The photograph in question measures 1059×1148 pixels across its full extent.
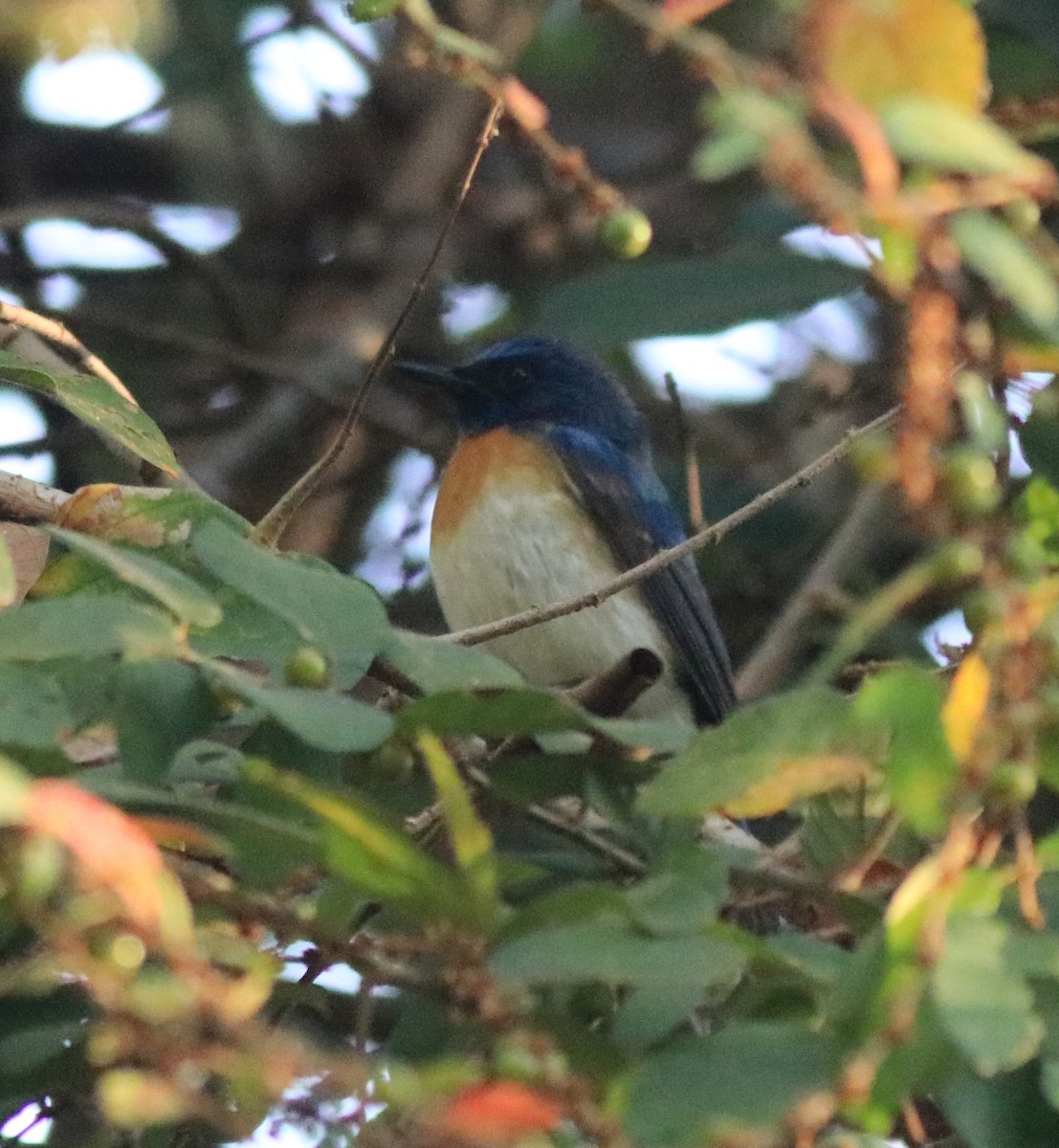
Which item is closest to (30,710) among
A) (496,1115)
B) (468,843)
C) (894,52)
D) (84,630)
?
(84,630)

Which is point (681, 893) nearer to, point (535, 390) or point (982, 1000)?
point (982, 1000)

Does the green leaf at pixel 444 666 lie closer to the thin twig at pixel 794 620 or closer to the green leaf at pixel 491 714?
the green leaf at pixel 491 714

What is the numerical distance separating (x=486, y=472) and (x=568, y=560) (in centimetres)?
34

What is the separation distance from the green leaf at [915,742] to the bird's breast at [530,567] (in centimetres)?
340

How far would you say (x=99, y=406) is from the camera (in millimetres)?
2799

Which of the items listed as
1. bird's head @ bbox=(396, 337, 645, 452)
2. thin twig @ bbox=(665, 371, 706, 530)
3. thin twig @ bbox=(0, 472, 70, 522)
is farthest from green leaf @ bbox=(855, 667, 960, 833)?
bird's head @ bbox=(396, 337, 645, 452)

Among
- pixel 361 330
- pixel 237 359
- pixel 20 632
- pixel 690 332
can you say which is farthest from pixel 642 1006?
pixel 361 330

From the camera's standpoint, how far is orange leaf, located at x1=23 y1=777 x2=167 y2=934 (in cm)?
139

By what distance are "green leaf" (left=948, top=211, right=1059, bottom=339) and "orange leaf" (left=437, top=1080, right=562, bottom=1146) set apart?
698mm

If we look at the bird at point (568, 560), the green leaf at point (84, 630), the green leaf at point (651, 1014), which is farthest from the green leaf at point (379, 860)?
the bird at point (568, 560)

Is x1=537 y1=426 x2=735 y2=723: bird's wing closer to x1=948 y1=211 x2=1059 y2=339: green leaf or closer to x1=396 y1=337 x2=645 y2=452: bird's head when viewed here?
x1=396 y1=337 x2=645 y2=452: bird's head

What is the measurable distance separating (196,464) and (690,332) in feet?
5.03

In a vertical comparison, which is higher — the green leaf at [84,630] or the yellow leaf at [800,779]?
the green leaf at [84,630]

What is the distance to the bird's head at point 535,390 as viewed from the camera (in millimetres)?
5828
